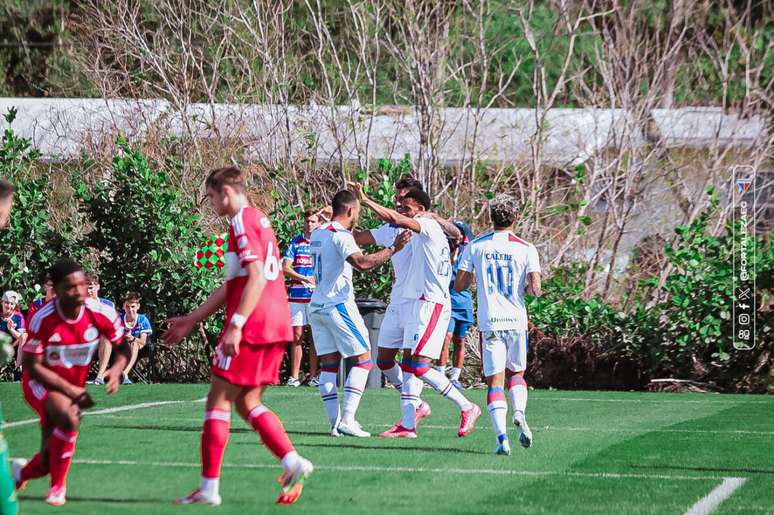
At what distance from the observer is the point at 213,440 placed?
7141 mm

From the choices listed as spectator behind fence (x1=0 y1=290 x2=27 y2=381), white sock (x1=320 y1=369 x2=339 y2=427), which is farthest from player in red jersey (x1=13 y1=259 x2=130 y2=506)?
spectator behind fence (x1=0 y1=290 x2=27 y2=381)

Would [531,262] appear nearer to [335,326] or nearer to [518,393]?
[518,393]

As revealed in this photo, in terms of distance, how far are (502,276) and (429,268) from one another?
3.50ft

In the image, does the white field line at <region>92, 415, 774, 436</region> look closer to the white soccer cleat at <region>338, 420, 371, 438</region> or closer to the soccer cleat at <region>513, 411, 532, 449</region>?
the white soccer cleat at <region>338, 420, 371, 438</region>

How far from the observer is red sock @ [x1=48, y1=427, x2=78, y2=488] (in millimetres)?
7273

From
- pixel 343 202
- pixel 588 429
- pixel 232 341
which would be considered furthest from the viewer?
pixel 588 429

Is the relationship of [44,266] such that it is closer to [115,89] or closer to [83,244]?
[83,244]

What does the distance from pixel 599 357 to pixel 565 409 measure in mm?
4673

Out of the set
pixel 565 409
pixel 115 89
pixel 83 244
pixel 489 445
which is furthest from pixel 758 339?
pixel 115 89

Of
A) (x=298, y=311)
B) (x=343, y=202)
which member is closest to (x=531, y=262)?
(x=343, y=202)

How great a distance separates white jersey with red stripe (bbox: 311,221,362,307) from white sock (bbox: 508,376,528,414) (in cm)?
175

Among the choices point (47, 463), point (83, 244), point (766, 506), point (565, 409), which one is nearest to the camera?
point (47, 463)

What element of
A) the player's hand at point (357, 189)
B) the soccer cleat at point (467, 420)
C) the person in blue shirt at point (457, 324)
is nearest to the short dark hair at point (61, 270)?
the player's hand at point (357, 189)

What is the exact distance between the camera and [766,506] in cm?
822
